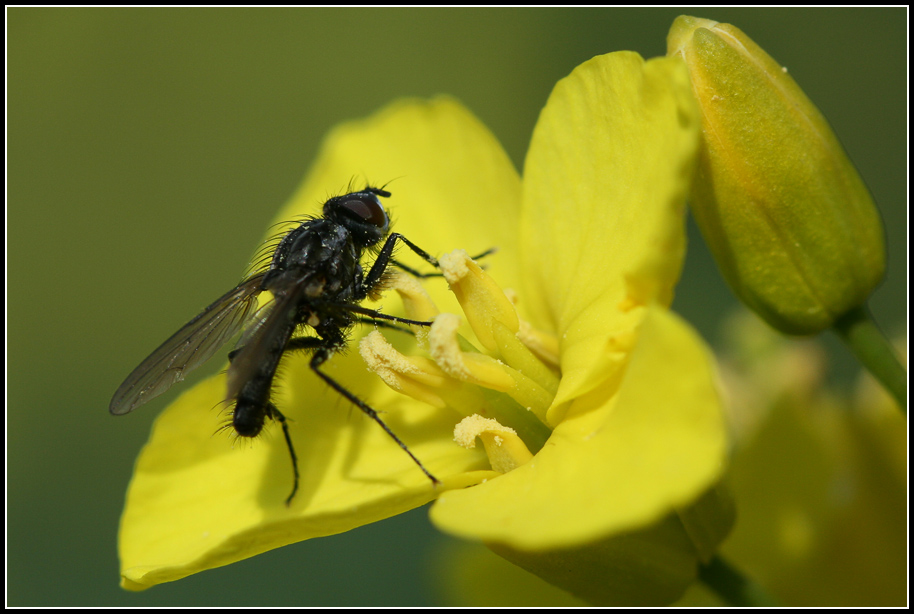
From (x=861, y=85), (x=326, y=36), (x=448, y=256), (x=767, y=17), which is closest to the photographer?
(x=448, y=256)

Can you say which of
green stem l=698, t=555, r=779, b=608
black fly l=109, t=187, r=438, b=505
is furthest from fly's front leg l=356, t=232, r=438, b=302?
green stem l=698, t=555, r=779, b=608

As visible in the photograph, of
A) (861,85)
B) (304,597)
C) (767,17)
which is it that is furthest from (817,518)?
(767,17)

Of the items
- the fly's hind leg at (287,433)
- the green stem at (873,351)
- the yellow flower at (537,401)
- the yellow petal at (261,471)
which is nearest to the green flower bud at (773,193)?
the green stem at (873,351)

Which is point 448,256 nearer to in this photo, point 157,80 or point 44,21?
point 157,80

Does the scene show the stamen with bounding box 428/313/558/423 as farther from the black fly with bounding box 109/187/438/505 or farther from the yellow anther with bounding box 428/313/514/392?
the black fly with bounding box 109/187/438/505

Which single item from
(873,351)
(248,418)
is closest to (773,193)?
(873,351)

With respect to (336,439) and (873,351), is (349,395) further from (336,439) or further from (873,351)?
(873,351)

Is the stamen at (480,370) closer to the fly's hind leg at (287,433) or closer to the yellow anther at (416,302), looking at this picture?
the yellow anther at (416,302)
